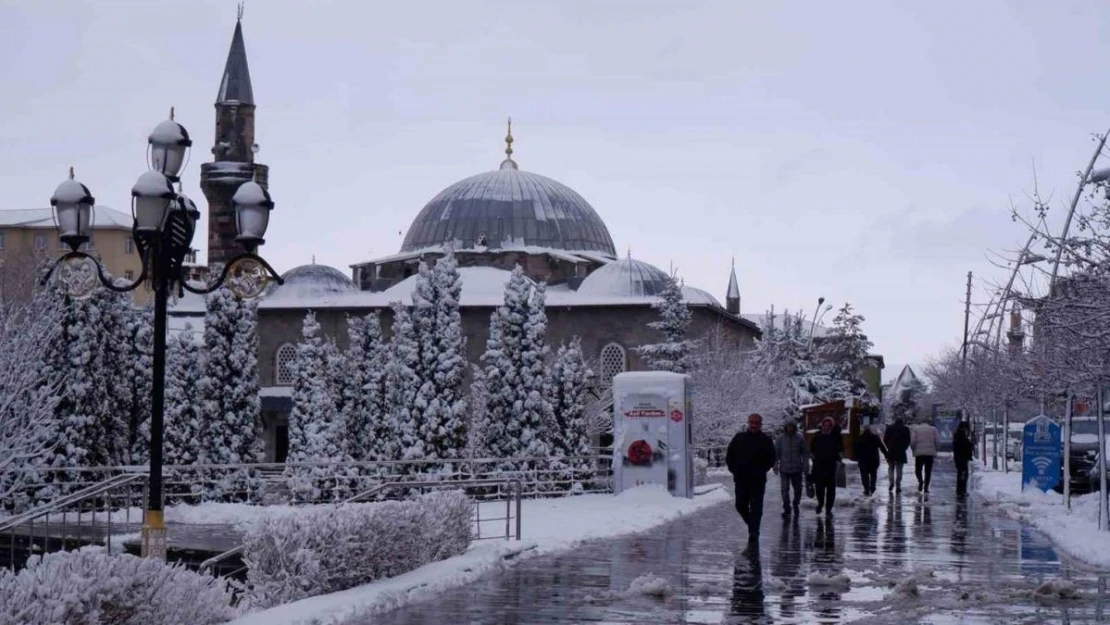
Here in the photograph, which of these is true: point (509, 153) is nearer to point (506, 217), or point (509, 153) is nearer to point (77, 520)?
point (506, 217)

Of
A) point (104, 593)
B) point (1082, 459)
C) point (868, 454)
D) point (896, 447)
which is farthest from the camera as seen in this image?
point (1082, 459)

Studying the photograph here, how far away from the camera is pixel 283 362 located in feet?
242

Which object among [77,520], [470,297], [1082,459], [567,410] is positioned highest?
[470,297]

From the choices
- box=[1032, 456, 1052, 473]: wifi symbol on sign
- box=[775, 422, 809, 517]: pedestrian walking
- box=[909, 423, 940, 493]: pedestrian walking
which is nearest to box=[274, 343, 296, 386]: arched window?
box=[909, 423, 940, 493]: pedestrian walking

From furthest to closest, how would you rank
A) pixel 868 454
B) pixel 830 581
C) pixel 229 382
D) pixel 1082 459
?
1. pixel 229 382
2. pixel 1082 459
3. pixel 868 454
4. pixel 830 581

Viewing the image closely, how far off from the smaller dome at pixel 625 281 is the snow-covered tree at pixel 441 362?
29.3m

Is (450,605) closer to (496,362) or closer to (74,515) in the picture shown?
(74,515)

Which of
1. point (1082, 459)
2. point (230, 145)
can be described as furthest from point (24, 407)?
point (230, 145)

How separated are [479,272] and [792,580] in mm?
61001

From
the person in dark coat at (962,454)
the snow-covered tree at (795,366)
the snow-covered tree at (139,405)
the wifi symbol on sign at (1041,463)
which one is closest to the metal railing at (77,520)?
the snow-covered tree at (139,405)

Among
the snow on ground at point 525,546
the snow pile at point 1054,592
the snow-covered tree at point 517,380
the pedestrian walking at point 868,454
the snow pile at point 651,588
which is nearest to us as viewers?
the snow on ground at point 525,546

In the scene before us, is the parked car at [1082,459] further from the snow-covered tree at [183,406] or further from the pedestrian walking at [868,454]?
the snow-covered tree at [183,406]

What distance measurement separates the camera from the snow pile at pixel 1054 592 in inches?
489

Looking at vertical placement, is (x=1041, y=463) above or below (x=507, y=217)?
below
